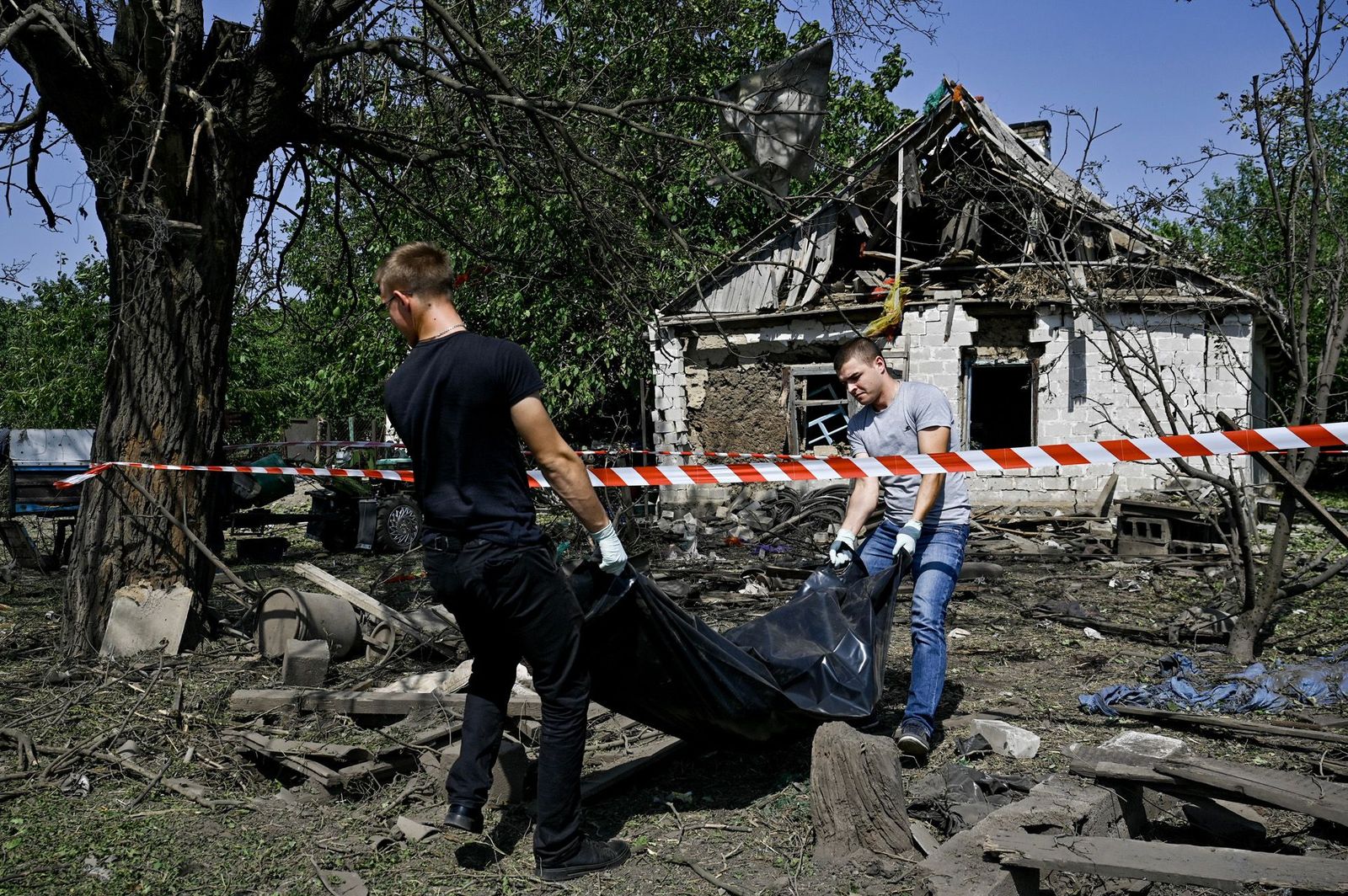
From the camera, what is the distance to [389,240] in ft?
29.0

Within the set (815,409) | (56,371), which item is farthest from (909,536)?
(56,371)

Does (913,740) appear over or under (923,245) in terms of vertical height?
under

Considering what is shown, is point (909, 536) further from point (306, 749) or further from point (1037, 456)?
point (306, 749)

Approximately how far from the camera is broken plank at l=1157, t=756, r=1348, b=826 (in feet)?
10.3

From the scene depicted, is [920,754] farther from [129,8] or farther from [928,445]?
[129,8]

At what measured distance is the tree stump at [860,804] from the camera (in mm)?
3307

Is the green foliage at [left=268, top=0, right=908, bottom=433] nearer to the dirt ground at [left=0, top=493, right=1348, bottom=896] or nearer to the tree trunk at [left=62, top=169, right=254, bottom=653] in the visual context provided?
the tree trunk at [left=62, top=169, right=254, bottom=653]

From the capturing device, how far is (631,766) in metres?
3.99

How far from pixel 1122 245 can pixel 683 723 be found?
12413mm

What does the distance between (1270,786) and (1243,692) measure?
6.64 feet

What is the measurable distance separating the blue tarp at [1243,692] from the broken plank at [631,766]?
2186 millimetres

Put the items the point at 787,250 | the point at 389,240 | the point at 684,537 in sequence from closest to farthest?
the point at 389,240 → the point at 684,537 → the point at 787,250

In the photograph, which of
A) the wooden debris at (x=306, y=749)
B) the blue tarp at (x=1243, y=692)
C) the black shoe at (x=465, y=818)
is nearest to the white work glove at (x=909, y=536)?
the blue tarp at (x=1243, y=692)

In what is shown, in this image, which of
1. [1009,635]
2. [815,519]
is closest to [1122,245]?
[815,519]
